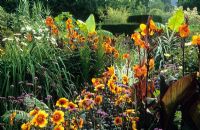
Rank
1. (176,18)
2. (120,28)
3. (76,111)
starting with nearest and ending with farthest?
(76,111), (176,18), (120,28)

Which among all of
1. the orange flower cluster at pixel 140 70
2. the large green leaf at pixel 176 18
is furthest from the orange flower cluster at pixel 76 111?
the large green leaf at pixel 176 18

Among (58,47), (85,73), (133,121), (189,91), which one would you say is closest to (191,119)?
(189,91)

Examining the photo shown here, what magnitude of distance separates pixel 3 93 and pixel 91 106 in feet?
7.35

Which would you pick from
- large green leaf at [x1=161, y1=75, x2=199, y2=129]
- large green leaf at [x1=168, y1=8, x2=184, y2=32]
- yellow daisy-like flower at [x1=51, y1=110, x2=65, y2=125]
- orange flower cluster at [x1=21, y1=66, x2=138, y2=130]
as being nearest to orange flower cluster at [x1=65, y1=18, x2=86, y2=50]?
large green leaf at [x1=168, y1=8, x2=184, y2=32]

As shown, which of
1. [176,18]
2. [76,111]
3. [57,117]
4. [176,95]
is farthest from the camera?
[176,18]

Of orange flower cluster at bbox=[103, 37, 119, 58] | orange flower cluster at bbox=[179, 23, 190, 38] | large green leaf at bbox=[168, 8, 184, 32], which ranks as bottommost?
orange flower cluster at bbox=[103, 37, 119, 58]

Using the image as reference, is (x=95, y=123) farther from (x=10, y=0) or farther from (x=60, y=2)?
(x=60, y=2)

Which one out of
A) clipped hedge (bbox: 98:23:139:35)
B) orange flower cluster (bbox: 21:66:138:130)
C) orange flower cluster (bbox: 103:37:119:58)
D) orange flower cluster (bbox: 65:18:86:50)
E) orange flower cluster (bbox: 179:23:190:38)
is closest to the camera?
orange flower cluster (bbox: 21:66:138:130)

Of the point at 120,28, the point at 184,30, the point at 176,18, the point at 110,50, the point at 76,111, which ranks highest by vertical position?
the point at 184,30

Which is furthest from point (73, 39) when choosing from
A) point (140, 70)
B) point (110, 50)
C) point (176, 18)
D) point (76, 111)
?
point (76, 111)

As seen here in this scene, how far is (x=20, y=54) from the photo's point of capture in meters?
5.70

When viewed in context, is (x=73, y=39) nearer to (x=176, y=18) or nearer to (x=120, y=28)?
(x=176, y=18)

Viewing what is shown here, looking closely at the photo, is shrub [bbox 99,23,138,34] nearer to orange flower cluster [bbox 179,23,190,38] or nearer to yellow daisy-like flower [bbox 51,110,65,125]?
orange flower cluster [bbox 179,23,190,38]

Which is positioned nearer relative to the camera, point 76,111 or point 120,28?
point 76,111
